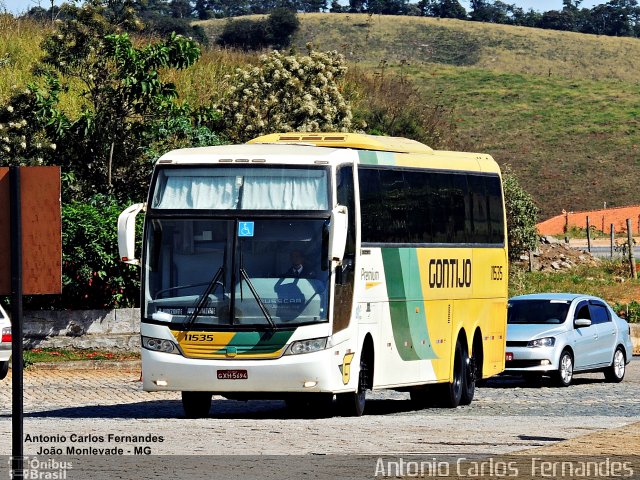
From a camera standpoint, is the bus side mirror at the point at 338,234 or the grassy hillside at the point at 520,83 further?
the grassy hillside at the point at 520,83

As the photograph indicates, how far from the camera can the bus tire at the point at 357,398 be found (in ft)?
60.3

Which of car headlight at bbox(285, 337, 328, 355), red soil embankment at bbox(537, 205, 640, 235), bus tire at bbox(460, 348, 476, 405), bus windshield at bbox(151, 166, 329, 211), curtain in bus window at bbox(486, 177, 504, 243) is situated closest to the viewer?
car headlight at bbox(285, 337, 328, 355)

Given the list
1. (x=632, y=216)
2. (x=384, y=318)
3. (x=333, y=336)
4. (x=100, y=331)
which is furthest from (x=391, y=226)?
(x=632, y=216)

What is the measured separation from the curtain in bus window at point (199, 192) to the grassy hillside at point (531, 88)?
5170 cm

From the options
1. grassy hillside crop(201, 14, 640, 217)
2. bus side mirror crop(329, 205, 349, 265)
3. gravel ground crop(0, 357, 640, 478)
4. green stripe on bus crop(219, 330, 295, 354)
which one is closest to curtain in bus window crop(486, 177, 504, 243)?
gravel ground crop(0, 357, 640, 478)

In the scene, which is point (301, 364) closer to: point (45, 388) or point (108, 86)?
point (45, 388)

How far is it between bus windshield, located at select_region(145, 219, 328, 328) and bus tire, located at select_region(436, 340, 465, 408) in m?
4.27

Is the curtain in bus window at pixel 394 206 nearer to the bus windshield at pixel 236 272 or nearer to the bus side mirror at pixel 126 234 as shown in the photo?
the bus windshield at pixel 236 272

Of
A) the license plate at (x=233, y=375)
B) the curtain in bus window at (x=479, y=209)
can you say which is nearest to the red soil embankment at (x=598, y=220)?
the curtain in bus window at (x=479, y=209)

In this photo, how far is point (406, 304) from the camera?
19.9m

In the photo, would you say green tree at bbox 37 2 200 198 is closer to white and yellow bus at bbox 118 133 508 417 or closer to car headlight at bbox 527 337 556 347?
car headlight at bbox 527 337 556 347

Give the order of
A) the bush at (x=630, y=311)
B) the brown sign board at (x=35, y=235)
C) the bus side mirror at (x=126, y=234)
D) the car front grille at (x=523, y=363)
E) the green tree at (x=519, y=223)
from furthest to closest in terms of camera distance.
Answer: the green tree at (x=519, y=223) → the bush at (x=630, y=311) → the car front grille at (x=523, y=363) → the bus side mirror at (x=126, y=234) → the brown sign board at (x=35, y=235)

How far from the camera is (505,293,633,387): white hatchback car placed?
82.5ft

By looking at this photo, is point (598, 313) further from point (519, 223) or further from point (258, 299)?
point (519, 223)
